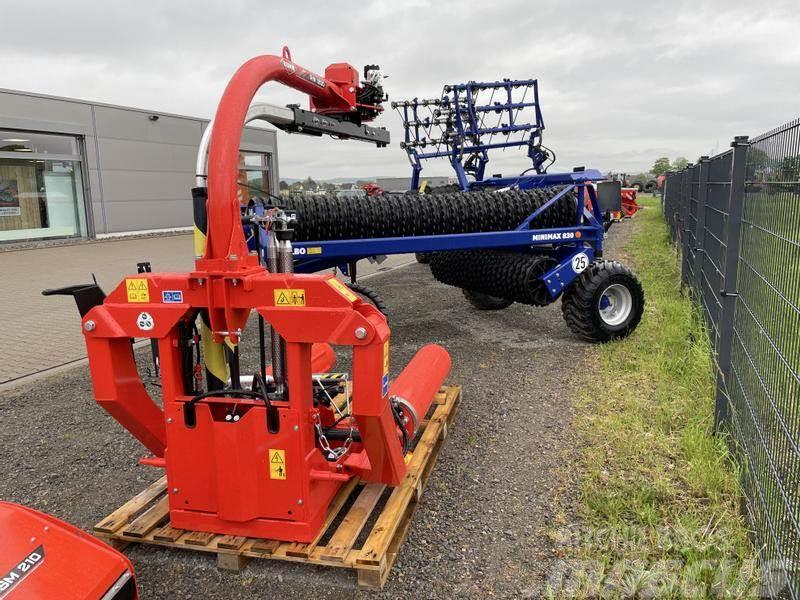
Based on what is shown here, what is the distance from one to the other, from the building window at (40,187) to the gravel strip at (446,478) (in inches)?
532

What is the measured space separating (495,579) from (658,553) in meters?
0.74

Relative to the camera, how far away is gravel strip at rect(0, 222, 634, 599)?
266 centimetres

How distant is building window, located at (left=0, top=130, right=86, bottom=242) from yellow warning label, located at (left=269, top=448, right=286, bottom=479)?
1709 cm

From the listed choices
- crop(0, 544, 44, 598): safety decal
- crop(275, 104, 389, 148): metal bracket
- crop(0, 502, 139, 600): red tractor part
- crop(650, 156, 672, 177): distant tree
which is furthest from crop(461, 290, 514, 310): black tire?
crop(650, 156, 672, 177): distant tree

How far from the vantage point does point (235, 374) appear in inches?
116

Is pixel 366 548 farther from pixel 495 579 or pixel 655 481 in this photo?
pixel 655 481

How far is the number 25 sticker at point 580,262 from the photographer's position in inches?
236

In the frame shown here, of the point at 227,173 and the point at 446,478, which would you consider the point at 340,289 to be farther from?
the point at 446,478

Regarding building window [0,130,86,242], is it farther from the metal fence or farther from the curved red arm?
the metal fence

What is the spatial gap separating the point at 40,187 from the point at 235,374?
17467 mm

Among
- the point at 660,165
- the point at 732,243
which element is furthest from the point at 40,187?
the point at 660,165

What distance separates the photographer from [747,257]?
3193mm

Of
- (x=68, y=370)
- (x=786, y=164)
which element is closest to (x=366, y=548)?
(x=786, y=164)

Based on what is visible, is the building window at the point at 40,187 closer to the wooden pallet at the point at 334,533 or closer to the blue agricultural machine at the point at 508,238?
the blue agricultural machine at the point at 508,238
